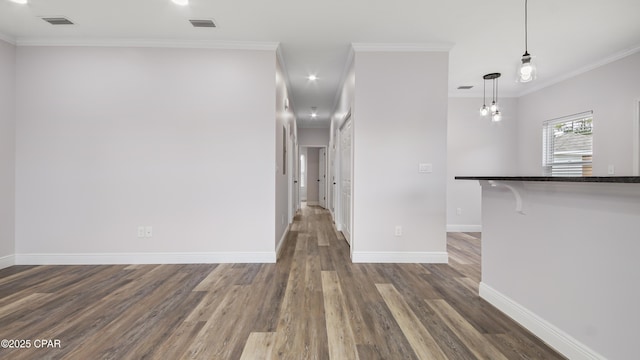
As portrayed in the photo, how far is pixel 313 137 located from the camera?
862 centimetres

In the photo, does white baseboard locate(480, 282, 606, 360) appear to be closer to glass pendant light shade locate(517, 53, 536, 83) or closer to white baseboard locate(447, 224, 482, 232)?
glass pendant light shade locate(517, 53, 536, 83)

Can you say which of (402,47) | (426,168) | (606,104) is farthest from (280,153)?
(606,104)

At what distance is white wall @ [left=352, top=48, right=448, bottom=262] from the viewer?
3270mm

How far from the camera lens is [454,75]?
13.9 feet

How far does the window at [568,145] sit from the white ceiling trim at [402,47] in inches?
104

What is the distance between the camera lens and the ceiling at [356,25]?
100 inches

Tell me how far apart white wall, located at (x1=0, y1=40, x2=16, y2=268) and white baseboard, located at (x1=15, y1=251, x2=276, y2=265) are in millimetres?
188

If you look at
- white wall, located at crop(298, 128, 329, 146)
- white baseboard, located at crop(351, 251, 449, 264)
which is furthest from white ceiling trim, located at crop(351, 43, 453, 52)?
white wall, located at crop(298, 128, 329, 146)

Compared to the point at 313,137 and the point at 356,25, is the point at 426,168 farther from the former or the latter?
the point at 313,137

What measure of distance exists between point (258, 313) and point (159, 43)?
311 cm

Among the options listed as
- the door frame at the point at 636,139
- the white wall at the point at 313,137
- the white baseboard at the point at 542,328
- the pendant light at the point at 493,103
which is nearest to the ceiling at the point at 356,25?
the pendant light at the point at 493,103

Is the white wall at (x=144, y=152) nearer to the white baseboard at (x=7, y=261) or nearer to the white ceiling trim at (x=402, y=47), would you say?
the white baseboard at (x=7, y=261)

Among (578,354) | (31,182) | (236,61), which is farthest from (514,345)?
(31,182)

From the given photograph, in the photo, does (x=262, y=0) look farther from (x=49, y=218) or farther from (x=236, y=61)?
(x=49, y=218)
